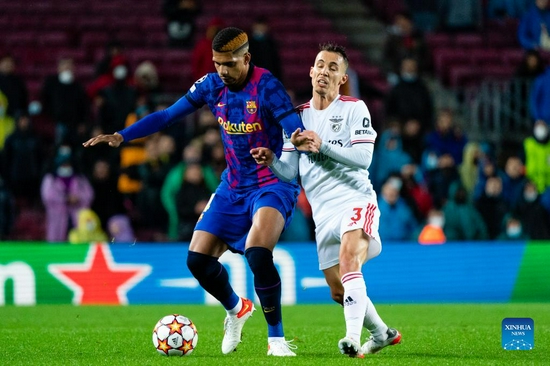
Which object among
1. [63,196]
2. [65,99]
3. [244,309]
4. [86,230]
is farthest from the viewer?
[65,99]

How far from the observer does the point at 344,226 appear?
8016 mm

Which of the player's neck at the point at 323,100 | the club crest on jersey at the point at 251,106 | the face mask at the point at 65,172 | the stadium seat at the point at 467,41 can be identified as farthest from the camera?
the stadium seat at the point at 467,41

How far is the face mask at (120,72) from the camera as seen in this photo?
1661 centimetres

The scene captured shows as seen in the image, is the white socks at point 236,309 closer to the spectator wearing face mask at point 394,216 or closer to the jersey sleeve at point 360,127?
the jersey sleeve at point 360,127

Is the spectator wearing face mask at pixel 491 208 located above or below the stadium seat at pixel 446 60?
below

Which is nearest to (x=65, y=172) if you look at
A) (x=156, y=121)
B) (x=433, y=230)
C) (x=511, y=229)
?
(x=433, y=230)

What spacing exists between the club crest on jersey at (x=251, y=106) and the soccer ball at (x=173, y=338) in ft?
5.35

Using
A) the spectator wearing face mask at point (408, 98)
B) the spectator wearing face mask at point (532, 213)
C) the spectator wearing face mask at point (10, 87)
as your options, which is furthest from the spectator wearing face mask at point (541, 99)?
the spectator wearing face mask at point (10, 87)

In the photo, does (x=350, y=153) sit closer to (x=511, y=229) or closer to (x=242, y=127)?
(x=242, y=127)

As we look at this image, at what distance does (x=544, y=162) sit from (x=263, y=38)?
14.9ft

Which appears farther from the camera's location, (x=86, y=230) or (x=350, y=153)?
(x=86, y=230)

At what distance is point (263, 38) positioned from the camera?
54.9ft

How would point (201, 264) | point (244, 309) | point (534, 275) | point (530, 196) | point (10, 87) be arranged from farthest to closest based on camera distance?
point (10, 87), point (530, 196), point (534, 275), point (244, 309), point (201, 264)

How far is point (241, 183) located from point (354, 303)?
1.37 metres
